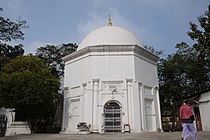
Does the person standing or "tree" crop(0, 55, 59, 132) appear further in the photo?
"tree" crop(0, 55, 59, 132)

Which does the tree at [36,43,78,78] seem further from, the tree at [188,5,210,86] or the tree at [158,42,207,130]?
the tree at [188,5,210,86]

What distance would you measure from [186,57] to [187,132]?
796 inches

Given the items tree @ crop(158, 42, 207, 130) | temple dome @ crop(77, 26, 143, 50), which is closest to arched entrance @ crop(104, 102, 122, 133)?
temple dome @ crop(77, 26, 143, 50)

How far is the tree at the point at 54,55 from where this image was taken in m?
32.1

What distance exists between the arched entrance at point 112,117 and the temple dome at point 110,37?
18.4ft

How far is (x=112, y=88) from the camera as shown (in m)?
17.2

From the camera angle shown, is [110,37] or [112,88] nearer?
[112,88]

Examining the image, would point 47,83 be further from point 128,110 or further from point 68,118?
point 128,110

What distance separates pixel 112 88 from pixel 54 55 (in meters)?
18.1

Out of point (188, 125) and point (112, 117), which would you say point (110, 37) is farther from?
point (188, 125)

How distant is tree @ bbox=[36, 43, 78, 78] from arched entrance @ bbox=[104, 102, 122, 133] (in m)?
16.7

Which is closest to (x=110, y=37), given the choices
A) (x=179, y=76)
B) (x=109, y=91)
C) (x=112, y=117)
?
(x=109, y=91)

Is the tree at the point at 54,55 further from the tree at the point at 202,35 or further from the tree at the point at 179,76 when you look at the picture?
the tree at the point at 202,35

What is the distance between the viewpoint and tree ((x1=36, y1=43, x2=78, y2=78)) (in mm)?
32062
